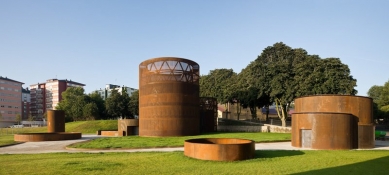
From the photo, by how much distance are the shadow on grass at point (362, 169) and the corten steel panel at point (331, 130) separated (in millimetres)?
6571

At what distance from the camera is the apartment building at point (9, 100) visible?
108 m

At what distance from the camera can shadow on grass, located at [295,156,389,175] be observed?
1320 centimetres

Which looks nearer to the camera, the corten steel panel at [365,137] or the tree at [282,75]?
the corten steel panel at [365,137]

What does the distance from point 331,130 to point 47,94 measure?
135899mm

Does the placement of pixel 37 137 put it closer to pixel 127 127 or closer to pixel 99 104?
pixel 127 127

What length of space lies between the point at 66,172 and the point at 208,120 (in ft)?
120

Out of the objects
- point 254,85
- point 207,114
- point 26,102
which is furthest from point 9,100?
point 254,85

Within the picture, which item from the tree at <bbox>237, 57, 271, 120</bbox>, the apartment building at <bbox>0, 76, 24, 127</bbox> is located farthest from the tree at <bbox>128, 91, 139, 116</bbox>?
the apartment building at <bbox>0, 76, 24, 127</bbox>

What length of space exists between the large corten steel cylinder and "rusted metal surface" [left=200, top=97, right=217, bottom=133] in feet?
22.8

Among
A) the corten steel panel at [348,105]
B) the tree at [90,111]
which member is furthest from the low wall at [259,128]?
the tree at [90,111]

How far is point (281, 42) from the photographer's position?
173ft

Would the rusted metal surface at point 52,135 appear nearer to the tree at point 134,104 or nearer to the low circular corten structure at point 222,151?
the low circular corten structure at point 222,151

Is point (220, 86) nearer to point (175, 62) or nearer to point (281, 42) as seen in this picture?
point (281, 42)

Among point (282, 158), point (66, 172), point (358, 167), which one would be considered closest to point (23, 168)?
point (66, 172)
